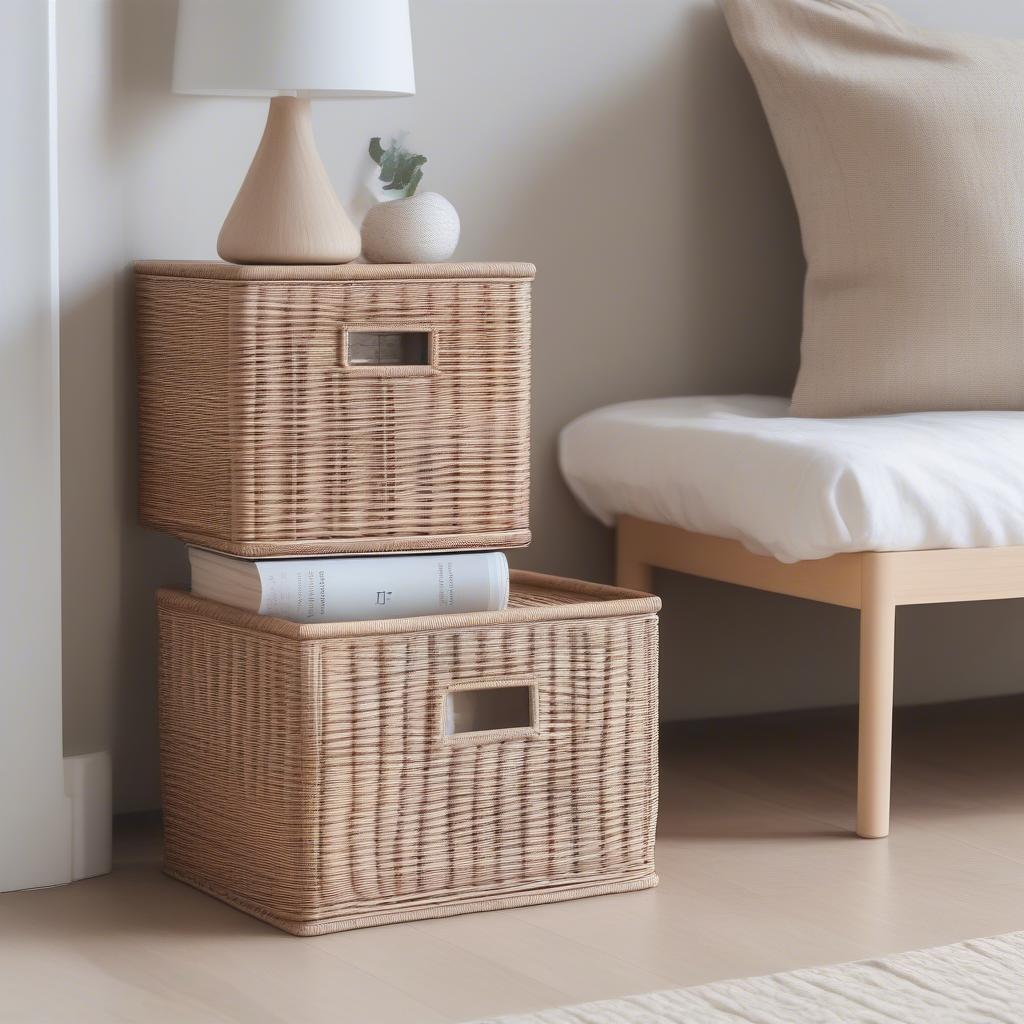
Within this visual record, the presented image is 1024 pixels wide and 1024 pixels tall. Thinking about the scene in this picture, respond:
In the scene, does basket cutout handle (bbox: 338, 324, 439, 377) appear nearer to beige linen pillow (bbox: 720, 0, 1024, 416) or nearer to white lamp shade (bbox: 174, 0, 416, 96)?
white lamp shade (bbox: 174, 0, 416, 96)

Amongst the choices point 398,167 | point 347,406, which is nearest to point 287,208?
point 347,406

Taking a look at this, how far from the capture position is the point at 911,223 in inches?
86.5

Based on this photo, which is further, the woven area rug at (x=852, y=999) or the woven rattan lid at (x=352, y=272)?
the woven rattan lid at (x=352, y=272)

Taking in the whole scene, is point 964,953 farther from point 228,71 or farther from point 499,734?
point 228,71

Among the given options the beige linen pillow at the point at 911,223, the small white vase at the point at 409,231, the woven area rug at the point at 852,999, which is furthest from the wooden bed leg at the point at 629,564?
the woven area rug at the point at 852,999

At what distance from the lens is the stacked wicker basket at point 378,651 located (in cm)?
167

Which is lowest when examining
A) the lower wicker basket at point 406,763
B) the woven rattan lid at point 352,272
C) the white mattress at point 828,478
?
the lower wicker basket at point 406,763

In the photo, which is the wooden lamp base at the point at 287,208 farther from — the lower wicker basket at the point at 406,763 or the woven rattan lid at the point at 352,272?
the lower wicker basket at the point at 406,763

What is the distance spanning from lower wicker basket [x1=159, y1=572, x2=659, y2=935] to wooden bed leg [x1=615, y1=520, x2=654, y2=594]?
44cm

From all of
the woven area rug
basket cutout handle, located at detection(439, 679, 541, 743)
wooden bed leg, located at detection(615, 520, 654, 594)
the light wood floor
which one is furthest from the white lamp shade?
the woven area rug

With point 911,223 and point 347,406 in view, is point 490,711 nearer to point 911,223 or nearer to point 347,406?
point 347,406

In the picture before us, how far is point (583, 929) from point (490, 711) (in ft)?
0.77

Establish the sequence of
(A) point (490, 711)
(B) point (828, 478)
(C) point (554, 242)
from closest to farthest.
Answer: (A) point (490, 711)
(B) point (828, 478)
(C) point (554, 242)

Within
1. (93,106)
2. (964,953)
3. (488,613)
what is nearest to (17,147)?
(93,106)
